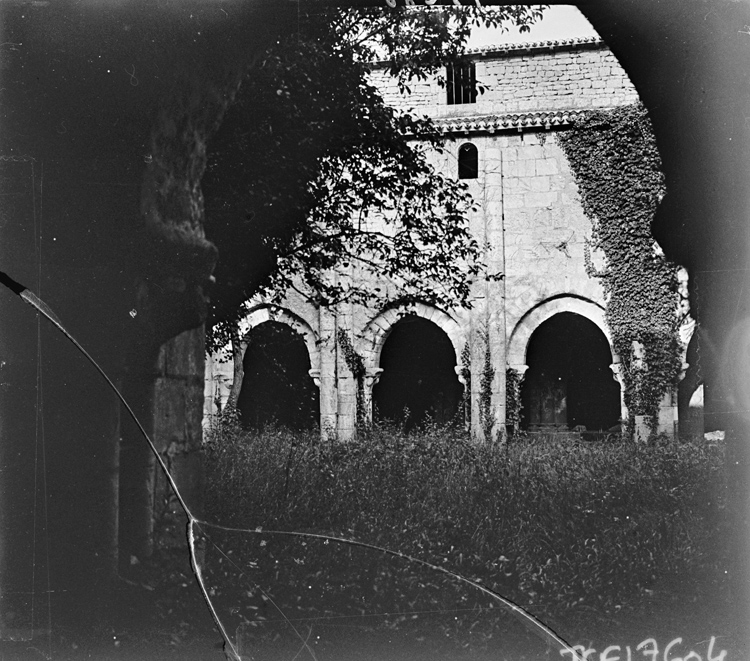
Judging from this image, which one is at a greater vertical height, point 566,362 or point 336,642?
point 566,362

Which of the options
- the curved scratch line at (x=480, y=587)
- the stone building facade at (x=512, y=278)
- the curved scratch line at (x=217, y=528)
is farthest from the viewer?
the stone building facade at (x=512, y=278)

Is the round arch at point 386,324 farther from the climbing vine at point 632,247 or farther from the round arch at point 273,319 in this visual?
the climbing vine at point 632,247

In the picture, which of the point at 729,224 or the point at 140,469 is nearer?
the point at 140,469

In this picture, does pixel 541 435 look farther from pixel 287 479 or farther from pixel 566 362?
pixel 287 479

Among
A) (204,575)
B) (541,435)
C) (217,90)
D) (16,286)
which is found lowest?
(204,575)

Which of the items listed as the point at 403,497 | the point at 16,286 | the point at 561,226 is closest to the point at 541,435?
the point at 403,497

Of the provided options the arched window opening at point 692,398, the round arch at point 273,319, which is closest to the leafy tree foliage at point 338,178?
the round arch at point 273,319

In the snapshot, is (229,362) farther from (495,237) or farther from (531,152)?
(531,152)
